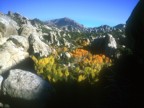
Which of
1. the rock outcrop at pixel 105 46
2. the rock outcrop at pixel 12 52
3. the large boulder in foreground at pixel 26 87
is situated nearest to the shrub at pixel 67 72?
the rock outcrop at pixel 12 52

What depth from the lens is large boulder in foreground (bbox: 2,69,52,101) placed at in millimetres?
11383

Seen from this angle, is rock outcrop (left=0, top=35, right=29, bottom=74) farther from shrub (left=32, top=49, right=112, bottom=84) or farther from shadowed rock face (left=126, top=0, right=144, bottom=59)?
shadowed rock face (left=126, top=0, right=144, bottom=59)

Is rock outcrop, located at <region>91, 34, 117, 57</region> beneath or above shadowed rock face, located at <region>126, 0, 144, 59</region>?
above

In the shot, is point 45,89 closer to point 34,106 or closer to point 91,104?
point 34,106

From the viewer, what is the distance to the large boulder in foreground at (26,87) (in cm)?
1138

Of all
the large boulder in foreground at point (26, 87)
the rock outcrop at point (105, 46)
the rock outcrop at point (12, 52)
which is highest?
the rock outcrop at point (105, 46)

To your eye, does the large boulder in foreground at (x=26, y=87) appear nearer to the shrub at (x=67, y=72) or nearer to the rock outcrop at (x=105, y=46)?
the shrub at (x=67, y=72)

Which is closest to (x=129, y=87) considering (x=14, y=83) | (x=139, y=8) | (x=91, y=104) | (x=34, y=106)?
(x=91, y=104)

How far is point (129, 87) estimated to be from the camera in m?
10.8

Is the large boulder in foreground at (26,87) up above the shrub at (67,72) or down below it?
below

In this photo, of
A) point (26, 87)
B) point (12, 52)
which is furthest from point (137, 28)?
point (12, 52)

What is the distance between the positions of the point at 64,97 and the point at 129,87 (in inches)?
131

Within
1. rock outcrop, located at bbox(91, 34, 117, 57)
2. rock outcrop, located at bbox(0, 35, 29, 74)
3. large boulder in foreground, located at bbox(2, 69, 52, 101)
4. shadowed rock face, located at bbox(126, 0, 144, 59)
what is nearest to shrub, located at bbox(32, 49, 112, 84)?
rock outcrop, located at bbox(0, 35, 29, 74)

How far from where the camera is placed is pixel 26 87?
1150 centimetres
